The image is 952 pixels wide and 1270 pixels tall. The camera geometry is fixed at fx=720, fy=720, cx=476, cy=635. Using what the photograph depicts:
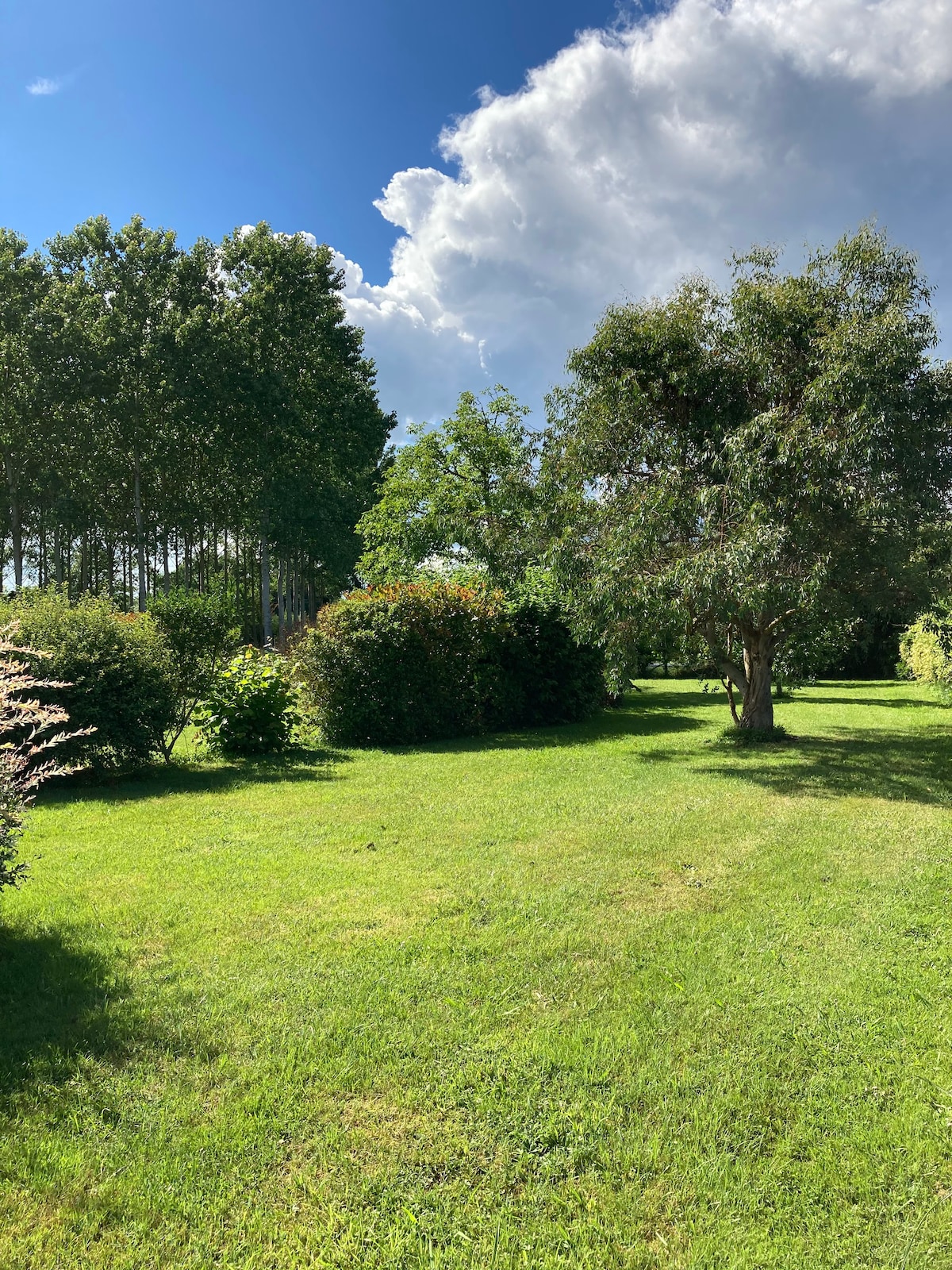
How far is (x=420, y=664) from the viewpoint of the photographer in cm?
1113

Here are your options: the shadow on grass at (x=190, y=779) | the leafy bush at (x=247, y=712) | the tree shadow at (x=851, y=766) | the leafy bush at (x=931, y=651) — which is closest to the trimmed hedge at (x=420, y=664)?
the leafy bush at (x=247, y=712)

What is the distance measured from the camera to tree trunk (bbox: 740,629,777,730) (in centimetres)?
1059

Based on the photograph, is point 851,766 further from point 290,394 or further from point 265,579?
point 290,394

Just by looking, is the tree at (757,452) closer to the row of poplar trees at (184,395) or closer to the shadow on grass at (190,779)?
the shadow on grass at (190,779)

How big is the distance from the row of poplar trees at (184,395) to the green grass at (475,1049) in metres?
26.4

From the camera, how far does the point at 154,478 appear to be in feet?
115

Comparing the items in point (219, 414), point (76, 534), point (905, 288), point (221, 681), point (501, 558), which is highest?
point (219, 414)

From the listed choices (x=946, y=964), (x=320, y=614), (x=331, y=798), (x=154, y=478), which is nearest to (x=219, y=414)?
(x=154, y=478)

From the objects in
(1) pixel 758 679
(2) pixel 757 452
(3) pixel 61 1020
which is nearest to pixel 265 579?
(1) pixel 758 679

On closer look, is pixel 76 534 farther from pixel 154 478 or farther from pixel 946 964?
pixel 946 964

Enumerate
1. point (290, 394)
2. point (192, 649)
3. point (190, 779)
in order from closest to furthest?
point (190, 779) → point (192, 649) → point (290, 394)

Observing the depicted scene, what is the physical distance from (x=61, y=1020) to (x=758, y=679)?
9.94 meters

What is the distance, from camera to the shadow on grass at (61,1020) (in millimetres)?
2695

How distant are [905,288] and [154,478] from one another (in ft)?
110
